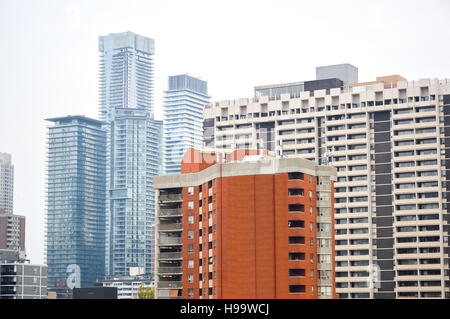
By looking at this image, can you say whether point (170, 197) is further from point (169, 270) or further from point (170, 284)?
point (170, 284)

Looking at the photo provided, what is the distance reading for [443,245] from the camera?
134 m

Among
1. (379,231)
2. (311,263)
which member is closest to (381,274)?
(379,231)

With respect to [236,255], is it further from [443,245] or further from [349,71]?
[349,71]

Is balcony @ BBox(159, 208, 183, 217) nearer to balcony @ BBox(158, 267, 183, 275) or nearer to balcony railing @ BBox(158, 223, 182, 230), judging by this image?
balcony railing @ BBox(158, 223, 182, 230)

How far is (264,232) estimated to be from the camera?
8844cm

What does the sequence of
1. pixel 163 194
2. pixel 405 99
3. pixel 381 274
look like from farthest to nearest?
pixel 405 99 → pixel 381 274 → pixel 163 194

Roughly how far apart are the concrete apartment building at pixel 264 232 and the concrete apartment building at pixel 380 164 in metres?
41.1

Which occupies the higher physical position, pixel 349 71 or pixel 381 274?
pixel 349 71

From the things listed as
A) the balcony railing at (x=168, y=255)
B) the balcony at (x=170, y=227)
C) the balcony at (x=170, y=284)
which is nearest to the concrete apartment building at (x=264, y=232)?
the balcony at (x=170, y=284)

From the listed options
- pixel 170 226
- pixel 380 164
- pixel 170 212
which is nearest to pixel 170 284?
pixel 170 226

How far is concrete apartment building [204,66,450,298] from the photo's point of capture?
133000 millimetres

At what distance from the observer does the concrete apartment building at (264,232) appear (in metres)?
87.4

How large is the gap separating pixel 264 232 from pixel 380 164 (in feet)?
183

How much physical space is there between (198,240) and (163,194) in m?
9.27
